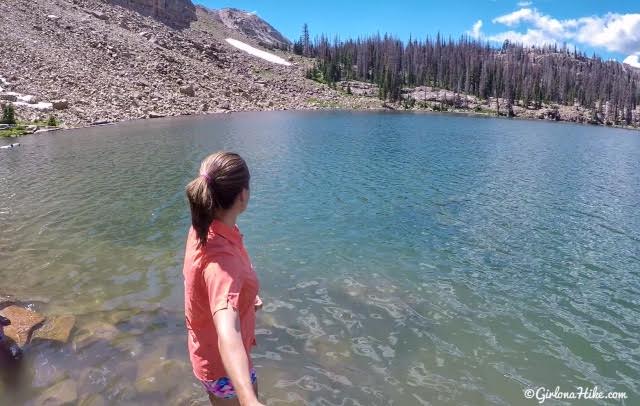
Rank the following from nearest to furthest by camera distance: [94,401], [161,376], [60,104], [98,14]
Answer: [94,401], [161,376], [60,104], [98,14]

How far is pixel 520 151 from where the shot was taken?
42.9 metres

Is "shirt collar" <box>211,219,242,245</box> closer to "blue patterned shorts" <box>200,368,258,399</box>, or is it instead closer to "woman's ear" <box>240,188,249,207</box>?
"woman's ear" <box>240,188,249,207</box>

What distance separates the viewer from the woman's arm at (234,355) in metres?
2.69

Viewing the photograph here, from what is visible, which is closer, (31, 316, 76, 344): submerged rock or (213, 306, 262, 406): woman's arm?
(213, 306, 262, 406): woman's arm

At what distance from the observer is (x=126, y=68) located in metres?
73.1

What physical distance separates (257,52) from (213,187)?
150068 millimetres

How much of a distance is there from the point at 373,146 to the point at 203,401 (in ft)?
120

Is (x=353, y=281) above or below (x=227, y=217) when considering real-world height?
below

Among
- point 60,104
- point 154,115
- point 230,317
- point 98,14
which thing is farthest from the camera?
point 98,14

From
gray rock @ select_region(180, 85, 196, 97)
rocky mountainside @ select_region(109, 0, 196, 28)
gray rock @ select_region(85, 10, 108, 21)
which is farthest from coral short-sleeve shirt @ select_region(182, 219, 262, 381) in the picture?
rocky mountainside @ select_region(109, 0, 196, 28)

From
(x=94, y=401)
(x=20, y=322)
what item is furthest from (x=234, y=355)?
(x=20, y=322)

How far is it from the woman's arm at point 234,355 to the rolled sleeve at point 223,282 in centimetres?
5

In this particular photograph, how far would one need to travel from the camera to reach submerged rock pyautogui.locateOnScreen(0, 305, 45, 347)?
318 inches

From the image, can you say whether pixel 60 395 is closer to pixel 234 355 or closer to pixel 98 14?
pixel 234 355
